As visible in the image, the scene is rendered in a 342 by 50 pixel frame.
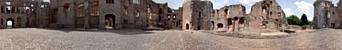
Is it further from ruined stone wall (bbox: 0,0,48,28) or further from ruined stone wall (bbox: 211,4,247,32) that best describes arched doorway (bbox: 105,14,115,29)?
ruined stone wall (bbox: 211,4,247,32)

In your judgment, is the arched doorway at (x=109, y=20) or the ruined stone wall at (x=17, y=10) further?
the ruined stone wall at (x=17, y=10)

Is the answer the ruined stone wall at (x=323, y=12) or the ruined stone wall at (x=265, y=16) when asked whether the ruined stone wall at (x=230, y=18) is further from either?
the ruined stone wall at (x=323, y=12)

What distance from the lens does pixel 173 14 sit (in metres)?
57.8

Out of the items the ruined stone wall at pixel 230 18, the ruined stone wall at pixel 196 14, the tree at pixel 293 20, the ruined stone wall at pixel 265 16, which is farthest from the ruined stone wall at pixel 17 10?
the tree at pixel 293 20

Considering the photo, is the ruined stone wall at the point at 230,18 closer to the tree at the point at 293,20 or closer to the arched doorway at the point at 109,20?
the arched doorway at the point at 109,20

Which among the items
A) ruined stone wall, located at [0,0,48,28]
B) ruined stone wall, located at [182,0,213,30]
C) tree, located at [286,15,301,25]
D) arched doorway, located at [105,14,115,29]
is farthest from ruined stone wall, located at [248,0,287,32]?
tree, located at [286,15,301,25]

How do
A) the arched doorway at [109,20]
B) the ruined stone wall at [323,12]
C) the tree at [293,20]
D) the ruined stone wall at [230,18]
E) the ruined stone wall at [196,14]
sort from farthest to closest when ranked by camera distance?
1. the tree at [293,20]
2. the ruined stone wall at [323,12]
3. the ruined stone wall at [230,18]
4. the ruined stone wall at [196,14]
5. the arched doorway at [109,20]

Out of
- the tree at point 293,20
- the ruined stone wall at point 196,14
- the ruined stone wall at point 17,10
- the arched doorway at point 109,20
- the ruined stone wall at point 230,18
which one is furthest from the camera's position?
the tree at point 293,20

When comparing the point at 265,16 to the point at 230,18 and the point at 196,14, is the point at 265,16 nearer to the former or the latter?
the point at 196,14

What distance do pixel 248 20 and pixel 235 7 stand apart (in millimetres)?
4676

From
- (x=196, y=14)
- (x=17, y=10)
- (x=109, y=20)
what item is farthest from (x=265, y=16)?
(x=17, y=10)

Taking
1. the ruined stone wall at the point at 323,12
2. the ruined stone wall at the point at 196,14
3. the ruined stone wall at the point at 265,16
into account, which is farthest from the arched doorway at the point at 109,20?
the ruined stone wall at the point at 323,12

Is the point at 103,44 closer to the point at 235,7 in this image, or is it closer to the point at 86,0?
the point at 86,0

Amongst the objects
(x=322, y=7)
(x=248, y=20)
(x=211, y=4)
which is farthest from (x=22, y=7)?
(x=322, y=7)
